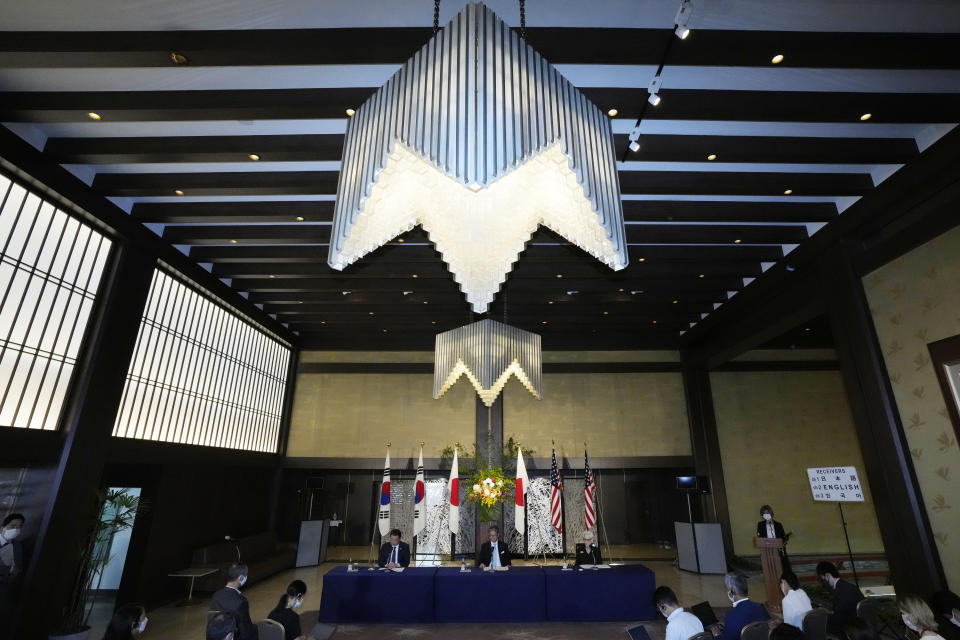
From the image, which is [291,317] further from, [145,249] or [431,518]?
[431,518]

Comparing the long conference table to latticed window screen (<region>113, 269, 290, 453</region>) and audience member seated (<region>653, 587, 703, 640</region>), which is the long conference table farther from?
latticed window screen (<region>113, 269, 290, 453</region>)

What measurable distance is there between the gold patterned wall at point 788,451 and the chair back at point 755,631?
32.7 feet

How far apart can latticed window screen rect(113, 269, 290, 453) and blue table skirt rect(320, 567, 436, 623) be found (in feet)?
14.3

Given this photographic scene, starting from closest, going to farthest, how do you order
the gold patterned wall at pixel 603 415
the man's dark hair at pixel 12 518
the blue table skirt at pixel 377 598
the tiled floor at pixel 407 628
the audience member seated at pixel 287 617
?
1. the audience member seated at pixel 287 617
2. the man's dark hair at pixel 12 518
3. the tiled floor at pixel 407 628
4. the blue table skirt at pixel 377 598
5. the gold patterned wall at pixel 603 415

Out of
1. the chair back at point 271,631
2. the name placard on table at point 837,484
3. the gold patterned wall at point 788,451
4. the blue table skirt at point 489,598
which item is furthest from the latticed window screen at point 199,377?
the gold patterned wall at point 788,451

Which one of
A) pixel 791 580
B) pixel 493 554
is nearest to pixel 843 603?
pixel 791 580

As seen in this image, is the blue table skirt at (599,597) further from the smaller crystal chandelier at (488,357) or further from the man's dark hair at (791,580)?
the smaller crystal chandelier at (488,357)

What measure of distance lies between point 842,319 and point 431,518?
1046 centimetres

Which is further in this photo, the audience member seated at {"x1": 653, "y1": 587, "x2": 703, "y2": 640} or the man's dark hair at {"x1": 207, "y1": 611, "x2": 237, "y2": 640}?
the audience member seated at {"x1": 653, "y1": 587, "x2": 703, "y2": 640}

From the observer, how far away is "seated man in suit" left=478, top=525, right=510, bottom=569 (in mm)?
7867

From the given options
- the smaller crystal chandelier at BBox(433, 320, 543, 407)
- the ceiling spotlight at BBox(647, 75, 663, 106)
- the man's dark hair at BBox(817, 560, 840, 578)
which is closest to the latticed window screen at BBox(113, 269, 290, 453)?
the smaller crystal chandelier at BBox(433, 320, 543, 407)

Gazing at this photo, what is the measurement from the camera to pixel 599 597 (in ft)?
23.1

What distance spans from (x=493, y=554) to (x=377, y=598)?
6.54 ft

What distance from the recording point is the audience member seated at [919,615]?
3438 mm
